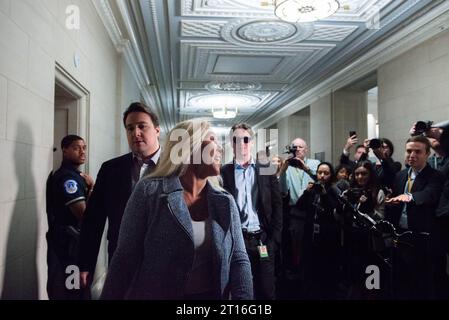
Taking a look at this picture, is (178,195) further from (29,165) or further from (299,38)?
(299,38)

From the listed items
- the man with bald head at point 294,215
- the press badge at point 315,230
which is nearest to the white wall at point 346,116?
the man with bald head at point 294,215

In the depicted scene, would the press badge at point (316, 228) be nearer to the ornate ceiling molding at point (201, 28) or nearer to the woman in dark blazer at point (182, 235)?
the woman in dark blazer at point (182, 235)

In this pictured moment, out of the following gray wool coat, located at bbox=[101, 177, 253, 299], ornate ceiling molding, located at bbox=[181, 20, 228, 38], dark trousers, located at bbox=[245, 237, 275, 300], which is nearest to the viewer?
gray wool coat, located at bbox=[101, 177, 253, 299]

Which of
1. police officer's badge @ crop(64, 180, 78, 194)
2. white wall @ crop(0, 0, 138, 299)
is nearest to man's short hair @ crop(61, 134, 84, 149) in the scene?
white wall @ crop(0, 0, 138, 299)

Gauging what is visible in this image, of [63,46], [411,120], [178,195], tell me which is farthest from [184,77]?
[178,195]

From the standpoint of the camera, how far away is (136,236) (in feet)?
2.76

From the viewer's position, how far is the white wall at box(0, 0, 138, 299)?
3.44ft

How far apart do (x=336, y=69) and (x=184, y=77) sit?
1.78 m

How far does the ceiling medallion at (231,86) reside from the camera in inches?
178

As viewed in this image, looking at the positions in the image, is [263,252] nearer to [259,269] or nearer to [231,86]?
[259,269]

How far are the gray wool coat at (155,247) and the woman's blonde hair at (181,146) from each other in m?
0.03

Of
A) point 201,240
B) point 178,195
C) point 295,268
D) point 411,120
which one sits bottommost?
point 295,268

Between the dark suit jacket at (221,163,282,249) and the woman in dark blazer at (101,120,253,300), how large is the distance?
0.61 meters

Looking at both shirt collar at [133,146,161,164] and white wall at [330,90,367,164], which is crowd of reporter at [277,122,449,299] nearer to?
shirt collar at [133,146,161,164]
